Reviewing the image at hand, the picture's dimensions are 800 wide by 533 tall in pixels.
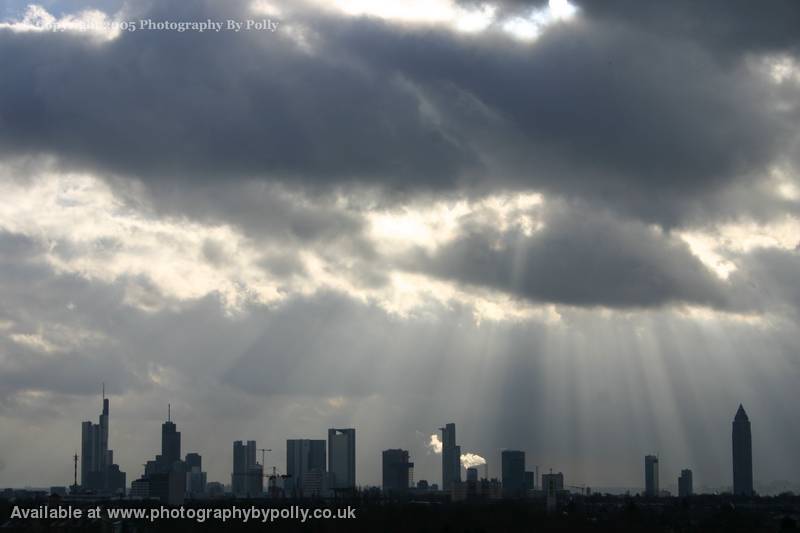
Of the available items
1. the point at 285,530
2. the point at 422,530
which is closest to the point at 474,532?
the point at 422,530

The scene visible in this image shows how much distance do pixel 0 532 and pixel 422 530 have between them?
6838cm

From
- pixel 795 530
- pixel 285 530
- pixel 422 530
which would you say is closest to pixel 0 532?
pixel 285 530

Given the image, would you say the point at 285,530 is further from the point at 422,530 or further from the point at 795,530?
the point at 795,530

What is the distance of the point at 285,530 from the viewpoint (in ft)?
654

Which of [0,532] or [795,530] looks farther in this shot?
[0,532]

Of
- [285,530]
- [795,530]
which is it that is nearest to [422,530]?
[285,530]

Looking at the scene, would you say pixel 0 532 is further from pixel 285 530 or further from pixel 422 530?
pixel 422 530

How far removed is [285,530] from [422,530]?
22.6 m

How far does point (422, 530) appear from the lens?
19538 cm

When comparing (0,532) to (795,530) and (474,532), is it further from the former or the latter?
(795,530)

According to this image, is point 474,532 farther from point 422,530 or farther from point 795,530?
point 795,530

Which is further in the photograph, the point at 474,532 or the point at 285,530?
the point at 285,530

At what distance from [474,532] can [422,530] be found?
27.0 metres

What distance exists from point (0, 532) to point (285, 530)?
151 feet
